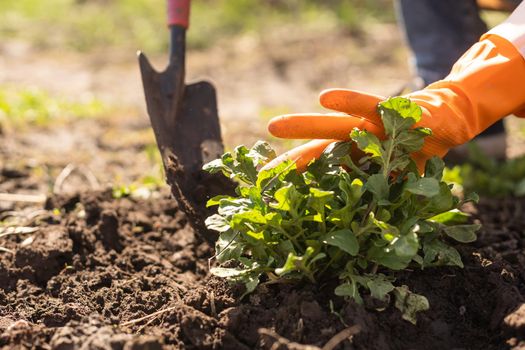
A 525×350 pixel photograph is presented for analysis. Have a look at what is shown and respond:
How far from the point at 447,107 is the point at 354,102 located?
1.16ft

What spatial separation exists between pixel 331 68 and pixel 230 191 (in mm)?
4041

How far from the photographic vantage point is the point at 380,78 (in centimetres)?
602

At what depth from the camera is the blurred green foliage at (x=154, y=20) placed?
25.2 ft

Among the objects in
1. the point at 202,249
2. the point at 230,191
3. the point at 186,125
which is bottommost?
the point at 202,249

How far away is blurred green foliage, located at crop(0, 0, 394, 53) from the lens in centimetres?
769

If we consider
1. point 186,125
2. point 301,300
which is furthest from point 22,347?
point 186,125

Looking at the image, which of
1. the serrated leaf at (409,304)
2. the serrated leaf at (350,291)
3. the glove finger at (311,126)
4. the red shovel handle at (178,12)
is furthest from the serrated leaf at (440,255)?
the red shovel handle at (178,12)

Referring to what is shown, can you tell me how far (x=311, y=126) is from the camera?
2186 mm

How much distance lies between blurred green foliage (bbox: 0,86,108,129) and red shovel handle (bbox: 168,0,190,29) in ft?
6.12

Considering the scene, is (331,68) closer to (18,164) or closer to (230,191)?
(18,164)

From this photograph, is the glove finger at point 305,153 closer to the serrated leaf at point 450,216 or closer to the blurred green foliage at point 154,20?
the serrated leaf at point 450,216

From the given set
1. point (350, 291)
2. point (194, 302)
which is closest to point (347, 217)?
point (350, 291)

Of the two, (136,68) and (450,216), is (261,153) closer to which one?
(450,216)

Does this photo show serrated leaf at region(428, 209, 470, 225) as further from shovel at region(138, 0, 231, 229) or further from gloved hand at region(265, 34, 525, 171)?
shovel at region(138, 0, 231, 229)
